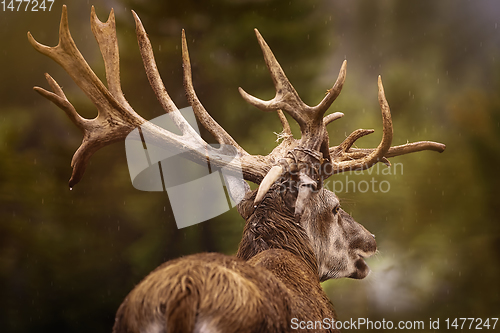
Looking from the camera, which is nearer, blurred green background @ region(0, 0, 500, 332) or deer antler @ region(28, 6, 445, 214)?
deer antler @ region(28, 6, 445, 214)

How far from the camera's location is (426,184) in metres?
2.83

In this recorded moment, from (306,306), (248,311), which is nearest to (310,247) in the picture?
(306,306)

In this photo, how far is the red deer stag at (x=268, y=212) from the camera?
0.81m

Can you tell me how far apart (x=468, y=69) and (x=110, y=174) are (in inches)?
104

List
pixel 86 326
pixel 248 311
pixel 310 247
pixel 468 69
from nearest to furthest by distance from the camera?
pixel 248 311 → pixel 310 247 → pixel 86 326 → pixel 468 69

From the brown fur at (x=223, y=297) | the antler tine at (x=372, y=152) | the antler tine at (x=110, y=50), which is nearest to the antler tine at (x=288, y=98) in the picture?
the antler tine at (x=372, y=152)

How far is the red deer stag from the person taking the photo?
807 mm

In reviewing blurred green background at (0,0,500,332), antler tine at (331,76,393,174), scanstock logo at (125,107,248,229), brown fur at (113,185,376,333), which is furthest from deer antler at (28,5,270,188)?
blurred green background at (0,0,500,332)

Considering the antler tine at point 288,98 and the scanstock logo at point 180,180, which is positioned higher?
the antler tine at point 288,98

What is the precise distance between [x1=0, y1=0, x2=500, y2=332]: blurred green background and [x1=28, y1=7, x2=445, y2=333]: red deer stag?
94 centimetres

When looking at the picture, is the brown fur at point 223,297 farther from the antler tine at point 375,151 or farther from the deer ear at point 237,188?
the antler tine at point 375,151

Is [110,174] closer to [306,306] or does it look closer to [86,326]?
[86,326]

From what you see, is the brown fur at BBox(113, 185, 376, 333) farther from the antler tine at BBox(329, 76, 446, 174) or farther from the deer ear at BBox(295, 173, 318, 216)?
the antler tine at BBox(329, 76, 446, 174)

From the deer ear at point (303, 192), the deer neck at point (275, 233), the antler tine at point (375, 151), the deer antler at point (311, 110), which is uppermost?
the deer antler at point (311, 110)
